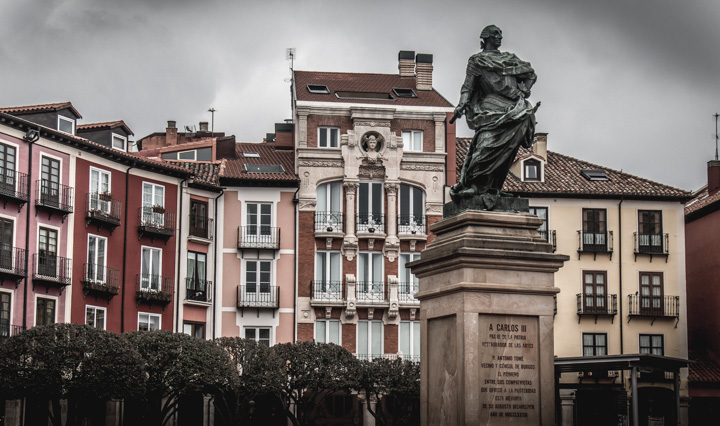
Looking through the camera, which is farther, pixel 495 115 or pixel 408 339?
pixel 408 339

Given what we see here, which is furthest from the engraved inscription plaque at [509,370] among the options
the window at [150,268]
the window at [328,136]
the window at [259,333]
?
Result: the window at [328,136]

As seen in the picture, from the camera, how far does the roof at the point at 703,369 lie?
64.0m

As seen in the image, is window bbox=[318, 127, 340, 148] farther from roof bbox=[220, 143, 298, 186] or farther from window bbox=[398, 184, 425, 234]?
window bbox=[398, 184, 425, 234]

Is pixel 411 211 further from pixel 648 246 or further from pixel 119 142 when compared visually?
pixel 119 142

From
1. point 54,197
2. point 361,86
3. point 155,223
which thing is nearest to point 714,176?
point 361,86

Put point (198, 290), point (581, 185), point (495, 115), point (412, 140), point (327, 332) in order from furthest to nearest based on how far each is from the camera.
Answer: point (581, 185) → point (412, 140) → point (327, 332) → point (198, 290) → point (495, 115)

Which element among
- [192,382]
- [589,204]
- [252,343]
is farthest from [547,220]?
[192,382]

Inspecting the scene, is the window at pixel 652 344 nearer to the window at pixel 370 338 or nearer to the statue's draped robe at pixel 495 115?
the window at pixel 370 338

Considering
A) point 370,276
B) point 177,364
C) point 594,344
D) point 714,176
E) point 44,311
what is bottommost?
point 177,364

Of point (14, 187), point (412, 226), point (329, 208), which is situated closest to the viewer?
point (14, 187)

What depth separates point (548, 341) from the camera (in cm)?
1997

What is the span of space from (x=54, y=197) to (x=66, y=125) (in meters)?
3.82

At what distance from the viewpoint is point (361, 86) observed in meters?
67.0

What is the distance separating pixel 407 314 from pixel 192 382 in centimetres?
1717
